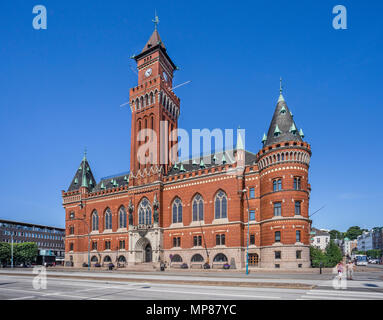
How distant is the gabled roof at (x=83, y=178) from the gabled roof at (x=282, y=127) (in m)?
42.7

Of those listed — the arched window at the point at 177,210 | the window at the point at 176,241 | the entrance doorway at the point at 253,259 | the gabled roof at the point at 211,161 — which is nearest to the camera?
the entrance doorway at the point at 253,259

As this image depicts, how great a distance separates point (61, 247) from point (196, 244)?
333 feet

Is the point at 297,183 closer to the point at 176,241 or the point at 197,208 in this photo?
the point at 197,208

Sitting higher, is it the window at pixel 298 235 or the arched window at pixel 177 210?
the arched window at pixel 177 210

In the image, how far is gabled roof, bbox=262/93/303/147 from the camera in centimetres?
4462

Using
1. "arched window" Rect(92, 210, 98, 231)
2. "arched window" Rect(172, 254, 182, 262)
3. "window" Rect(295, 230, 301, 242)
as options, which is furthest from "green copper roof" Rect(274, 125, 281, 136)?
"arched window" Rect(92, 210, 98, 231)

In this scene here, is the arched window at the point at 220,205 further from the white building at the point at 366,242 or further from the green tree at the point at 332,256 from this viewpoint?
the white building at the point at 366,242

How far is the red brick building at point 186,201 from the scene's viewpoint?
42.9m

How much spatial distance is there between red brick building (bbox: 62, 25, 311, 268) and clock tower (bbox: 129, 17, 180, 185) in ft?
0.69

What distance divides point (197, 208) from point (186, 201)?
232 cm

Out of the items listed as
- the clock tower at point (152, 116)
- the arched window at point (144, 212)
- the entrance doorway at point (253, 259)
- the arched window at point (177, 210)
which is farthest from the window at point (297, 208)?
the arched window at point (144, 212)
